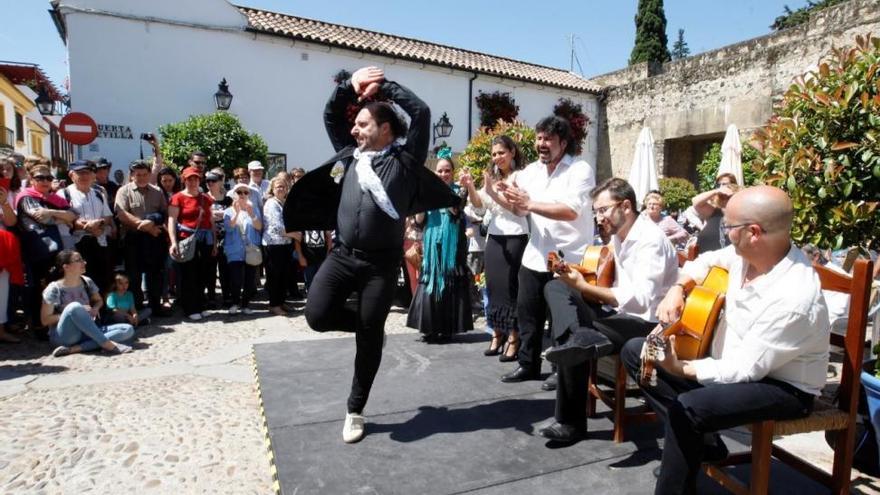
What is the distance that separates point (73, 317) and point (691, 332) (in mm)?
5263

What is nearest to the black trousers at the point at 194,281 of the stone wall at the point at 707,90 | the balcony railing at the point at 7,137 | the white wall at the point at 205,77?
the white wall at the point at 205,77

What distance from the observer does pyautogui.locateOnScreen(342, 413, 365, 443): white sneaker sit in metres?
3.05

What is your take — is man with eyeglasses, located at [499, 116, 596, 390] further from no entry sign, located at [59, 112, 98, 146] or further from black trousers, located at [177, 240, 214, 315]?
no entry sign, located at [59, 112, 98, 146]

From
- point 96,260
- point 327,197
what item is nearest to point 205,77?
point 96,260

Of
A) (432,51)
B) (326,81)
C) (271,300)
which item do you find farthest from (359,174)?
(432,51)

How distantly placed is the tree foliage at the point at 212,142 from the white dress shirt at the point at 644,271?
10.1m

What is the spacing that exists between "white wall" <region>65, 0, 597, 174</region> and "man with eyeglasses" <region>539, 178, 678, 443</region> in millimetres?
13286

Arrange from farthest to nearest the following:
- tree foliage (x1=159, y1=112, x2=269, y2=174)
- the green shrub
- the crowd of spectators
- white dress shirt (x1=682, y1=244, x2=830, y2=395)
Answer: the green shrub < tree foliage (x1=159, y1=112, x2=269, y2=174) < the crowd of spectators < white dress shirt (x1=682, y1=244, x2=830, y2=395)

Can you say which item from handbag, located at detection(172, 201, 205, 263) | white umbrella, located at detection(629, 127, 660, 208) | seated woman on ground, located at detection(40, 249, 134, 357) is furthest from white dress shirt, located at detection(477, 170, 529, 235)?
white umbrella, located at detection(629, 127, 660, 208)

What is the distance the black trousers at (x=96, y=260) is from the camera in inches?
239

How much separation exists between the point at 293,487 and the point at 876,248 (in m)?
3.25

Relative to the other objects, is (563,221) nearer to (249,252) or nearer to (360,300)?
(360,300)

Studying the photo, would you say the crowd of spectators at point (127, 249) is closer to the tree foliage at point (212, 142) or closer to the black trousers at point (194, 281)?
the black trousers at point (194, 281)

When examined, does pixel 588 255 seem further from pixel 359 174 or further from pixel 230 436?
pixel 230 436
